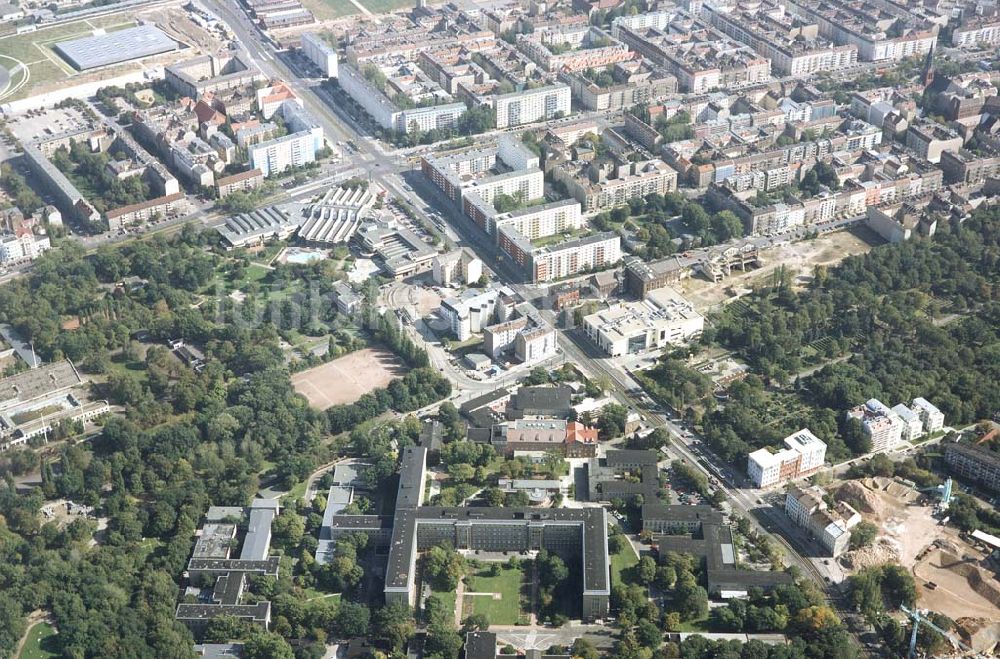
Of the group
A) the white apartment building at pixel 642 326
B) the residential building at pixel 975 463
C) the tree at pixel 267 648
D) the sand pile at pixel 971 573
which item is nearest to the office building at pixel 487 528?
the tree at pixel 267 648

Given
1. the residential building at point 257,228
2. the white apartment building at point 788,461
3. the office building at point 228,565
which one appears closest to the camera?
the office building at point 228,565

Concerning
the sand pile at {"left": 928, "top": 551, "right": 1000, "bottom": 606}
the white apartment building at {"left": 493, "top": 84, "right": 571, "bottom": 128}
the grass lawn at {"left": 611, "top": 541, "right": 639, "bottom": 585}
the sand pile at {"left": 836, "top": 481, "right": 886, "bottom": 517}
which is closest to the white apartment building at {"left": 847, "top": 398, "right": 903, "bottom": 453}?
the sand pile at {"left": 836, "top": 481, "right": 886, "bottom": 517}

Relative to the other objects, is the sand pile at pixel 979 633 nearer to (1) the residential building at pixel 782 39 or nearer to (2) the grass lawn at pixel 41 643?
(2) the grass lawn at pixel 41 643

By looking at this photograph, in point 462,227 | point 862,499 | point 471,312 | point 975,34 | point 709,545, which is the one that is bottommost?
point 975,34

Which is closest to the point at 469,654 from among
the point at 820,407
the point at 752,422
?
the point at 752,422

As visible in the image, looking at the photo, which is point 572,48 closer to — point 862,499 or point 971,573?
point 862,499

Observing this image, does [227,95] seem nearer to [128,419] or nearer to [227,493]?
[128,419]

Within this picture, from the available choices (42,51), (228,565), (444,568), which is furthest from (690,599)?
(42,51)

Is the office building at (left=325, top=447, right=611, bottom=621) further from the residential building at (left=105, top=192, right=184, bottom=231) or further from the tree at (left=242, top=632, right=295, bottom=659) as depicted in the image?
the residential building at (left=105, top=192, right=184, bottom=231)
